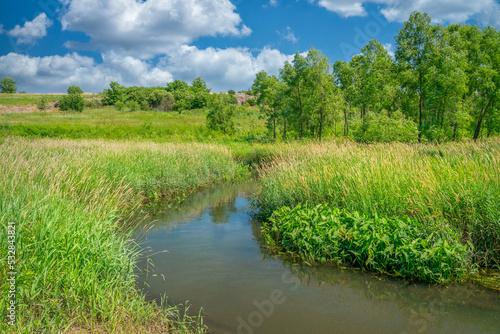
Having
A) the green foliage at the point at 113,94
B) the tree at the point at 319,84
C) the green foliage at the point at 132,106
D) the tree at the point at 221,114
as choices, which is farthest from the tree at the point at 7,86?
the tree at the point at 319,84

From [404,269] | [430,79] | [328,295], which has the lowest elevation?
[328,295]

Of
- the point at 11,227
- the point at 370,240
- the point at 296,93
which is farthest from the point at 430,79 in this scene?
the point at 11,227

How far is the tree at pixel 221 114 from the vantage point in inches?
1355

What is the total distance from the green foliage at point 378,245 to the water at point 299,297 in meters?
0.25

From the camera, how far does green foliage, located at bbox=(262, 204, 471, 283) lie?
515cm

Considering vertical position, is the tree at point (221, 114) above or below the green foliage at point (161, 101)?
below

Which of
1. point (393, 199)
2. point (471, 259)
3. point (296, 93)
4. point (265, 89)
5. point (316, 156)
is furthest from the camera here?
point (265, 89)

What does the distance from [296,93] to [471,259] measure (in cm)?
2143

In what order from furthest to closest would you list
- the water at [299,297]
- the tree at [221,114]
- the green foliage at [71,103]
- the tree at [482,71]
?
the green foliage at [71,103], the tree at [221,114], the tree at [482,71], the water at [299,297]

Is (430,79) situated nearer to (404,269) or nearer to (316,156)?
(316,156)

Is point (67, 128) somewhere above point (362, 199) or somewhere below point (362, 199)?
above

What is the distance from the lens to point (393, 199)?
6902 mm

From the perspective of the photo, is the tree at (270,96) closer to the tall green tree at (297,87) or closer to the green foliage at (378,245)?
the tall green tree at (297,87)

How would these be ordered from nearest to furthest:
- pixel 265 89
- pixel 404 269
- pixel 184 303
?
1. pixel 184 303
2. pixel 404 269
3. pixel 265 89
